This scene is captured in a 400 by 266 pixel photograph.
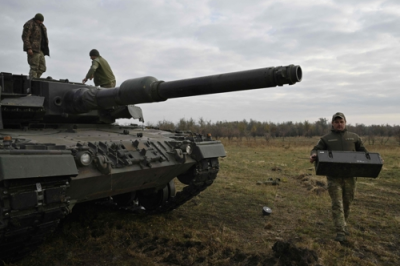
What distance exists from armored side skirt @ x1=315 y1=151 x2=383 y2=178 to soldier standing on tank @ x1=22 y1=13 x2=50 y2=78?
21.2ft

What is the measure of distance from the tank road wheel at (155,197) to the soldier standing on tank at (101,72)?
8.87ft

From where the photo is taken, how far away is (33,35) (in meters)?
8.14

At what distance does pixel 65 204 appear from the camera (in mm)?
→ 4398

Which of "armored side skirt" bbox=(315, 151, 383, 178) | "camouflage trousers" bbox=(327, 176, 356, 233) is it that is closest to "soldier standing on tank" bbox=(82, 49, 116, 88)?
"armored side skirt" bbox=(315, 151, 383, 178)

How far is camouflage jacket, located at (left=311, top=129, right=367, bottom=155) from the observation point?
19.5ft

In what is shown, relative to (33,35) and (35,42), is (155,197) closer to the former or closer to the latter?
(35,42)

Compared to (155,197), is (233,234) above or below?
below

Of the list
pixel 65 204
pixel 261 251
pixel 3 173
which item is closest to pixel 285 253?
pixel 261 251

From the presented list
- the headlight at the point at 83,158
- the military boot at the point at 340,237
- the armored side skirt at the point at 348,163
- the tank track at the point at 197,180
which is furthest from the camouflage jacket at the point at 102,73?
the military boot at the point at 340,237

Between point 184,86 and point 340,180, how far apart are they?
3.09 metres

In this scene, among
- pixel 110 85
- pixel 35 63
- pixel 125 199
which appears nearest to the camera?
pixel 125 199

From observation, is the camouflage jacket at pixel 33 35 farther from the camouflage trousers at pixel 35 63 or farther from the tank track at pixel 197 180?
the tank track at pixel 197 180

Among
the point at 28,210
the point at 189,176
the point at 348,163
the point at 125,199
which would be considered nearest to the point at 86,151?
the point at 28,210

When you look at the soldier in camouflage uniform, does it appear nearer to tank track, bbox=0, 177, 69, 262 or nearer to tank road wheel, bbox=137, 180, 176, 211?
tank road wheel, bbox=137, 180, 176, 211
